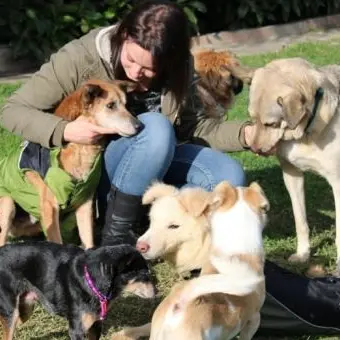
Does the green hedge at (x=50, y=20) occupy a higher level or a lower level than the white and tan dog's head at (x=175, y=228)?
lower

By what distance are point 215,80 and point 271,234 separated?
1188 mm

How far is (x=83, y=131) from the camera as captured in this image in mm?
4441

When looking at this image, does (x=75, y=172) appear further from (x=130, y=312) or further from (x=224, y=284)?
(x=224, y=284)

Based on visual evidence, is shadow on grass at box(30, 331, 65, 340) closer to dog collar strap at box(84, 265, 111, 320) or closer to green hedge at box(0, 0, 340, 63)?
dog collar strap at box(84, 265, 111, 320)

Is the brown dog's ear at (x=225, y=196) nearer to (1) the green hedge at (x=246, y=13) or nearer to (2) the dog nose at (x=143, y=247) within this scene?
(2) the dog nose at (x=143, y=247)

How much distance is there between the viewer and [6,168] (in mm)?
4664

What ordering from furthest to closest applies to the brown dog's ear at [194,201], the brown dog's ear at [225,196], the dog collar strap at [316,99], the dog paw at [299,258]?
the dog paw at [299,258] < the dog collar strap at [316,99] < the brown dog's ear at [194,201] < the brown dog's ear at [225,196]

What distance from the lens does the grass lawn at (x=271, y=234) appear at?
3986mm

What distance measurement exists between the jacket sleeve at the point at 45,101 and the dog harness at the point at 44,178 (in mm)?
161

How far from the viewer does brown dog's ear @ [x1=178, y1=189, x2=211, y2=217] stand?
12.0 feet

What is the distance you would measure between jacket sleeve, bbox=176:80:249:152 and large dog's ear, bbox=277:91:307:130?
0.58m

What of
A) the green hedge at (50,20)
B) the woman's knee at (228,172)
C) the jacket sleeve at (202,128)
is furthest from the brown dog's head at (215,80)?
the green hedge at (50,20)

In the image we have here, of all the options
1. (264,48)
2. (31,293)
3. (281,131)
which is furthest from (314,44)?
(31,293)

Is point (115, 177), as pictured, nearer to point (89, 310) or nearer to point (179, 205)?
point (179, 205)
